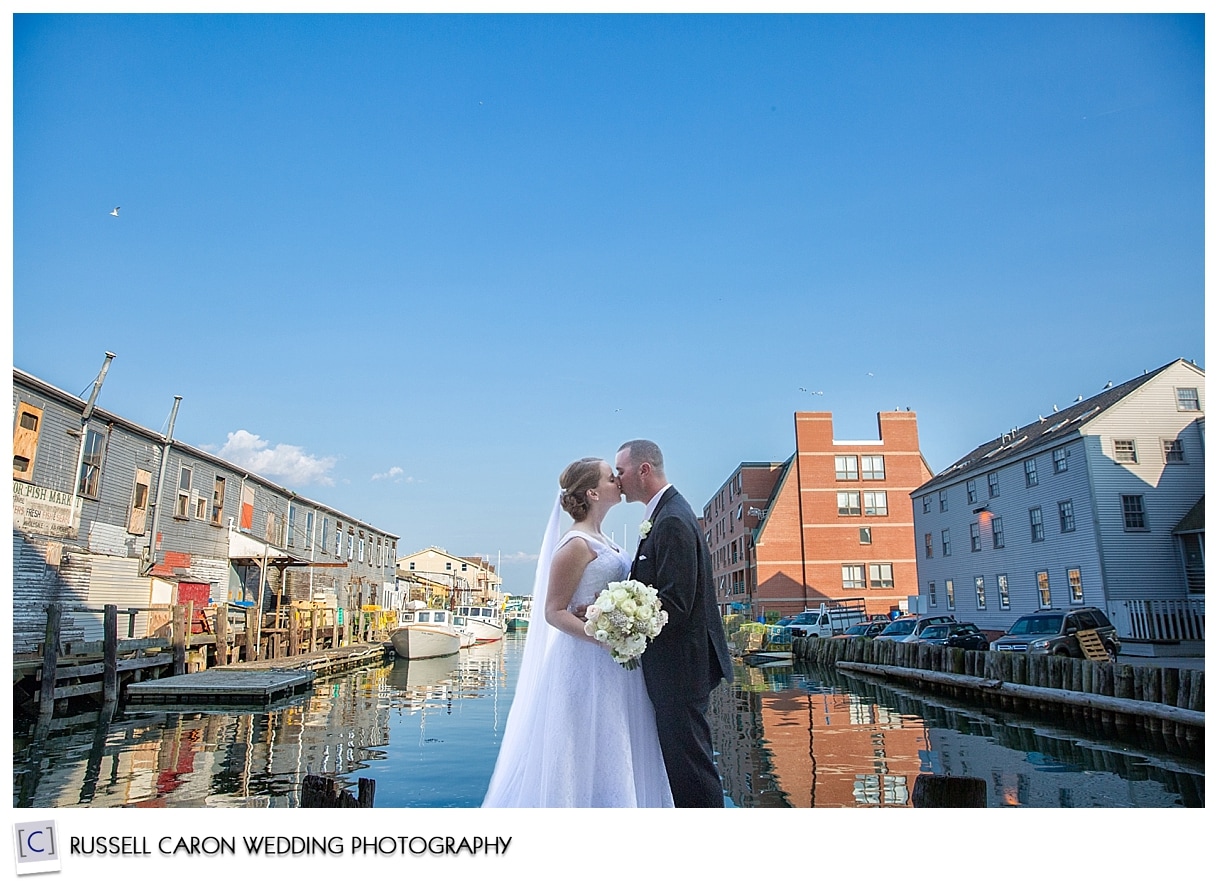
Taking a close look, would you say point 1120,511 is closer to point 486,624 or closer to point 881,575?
point 881,575

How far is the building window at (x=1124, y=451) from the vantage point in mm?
24891

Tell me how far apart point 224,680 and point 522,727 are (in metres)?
15.9

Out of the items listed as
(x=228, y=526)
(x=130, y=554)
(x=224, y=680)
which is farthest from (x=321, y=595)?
(x=224, y=680)

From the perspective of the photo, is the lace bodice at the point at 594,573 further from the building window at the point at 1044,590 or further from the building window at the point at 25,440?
the building window at the point at 1044,590

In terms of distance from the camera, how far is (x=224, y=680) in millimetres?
17734

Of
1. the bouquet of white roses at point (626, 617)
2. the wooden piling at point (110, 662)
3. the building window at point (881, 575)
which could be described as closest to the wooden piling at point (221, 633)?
the wooden piling at point (110, 662)

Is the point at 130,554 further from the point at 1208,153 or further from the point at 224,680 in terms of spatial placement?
the point at 1208,153

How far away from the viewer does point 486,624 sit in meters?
46.8

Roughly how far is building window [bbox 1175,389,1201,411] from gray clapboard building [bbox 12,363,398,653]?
2882cm

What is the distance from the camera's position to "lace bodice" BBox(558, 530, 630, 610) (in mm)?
3883

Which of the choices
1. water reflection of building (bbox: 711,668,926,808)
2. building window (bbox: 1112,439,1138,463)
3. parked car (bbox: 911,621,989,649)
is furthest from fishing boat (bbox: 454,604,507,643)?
building window (bbox: 1112,439,1138,463)

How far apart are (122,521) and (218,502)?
5.16m
